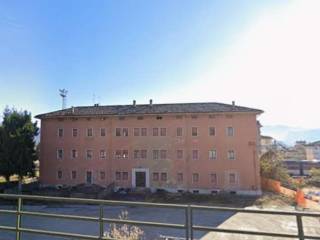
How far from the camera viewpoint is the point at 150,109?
31.8 metres

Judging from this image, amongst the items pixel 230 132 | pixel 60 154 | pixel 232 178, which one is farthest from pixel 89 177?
pixel 230 132

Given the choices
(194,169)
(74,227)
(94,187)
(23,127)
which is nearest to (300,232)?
(74,227)

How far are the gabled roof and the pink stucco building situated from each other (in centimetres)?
10

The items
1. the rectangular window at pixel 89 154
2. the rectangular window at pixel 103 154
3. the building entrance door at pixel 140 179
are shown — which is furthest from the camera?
the rectangular window at pixel 89 154

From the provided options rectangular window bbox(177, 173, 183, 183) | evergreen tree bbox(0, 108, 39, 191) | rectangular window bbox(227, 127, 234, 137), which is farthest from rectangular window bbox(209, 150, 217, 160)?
evergreen tree bbox(0, 108, 39, 191)

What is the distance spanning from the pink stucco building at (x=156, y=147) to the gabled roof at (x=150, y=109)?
0.10m

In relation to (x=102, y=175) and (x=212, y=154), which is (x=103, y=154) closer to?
(x=102, y=175)

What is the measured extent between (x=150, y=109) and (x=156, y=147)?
4331 millimetres

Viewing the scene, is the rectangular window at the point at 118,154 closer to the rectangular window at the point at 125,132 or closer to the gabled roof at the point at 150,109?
the rectangular window at the point at 125,132

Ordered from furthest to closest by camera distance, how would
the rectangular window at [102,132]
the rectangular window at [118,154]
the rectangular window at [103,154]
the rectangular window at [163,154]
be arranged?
the rectangular window at [102,132] → the rectangular window at [103,154] → the rectangular window at [118,154] → the rectangular window at [163,154]

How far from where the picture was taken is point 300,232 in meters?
3.59

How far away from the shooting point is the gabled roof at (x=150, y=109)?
1168 inches

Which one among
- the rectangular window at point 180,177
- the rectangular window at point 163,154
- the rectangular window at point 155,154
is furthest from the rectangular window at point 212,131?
the rectangular window at point 155,154

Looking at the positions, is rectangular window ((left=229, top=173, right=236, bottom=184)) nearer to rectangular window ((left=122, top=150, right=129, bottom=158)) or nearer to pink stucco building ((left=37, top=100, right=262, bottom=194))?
pink stucco building ((left=37, top=100, right=262, bottom=194))
